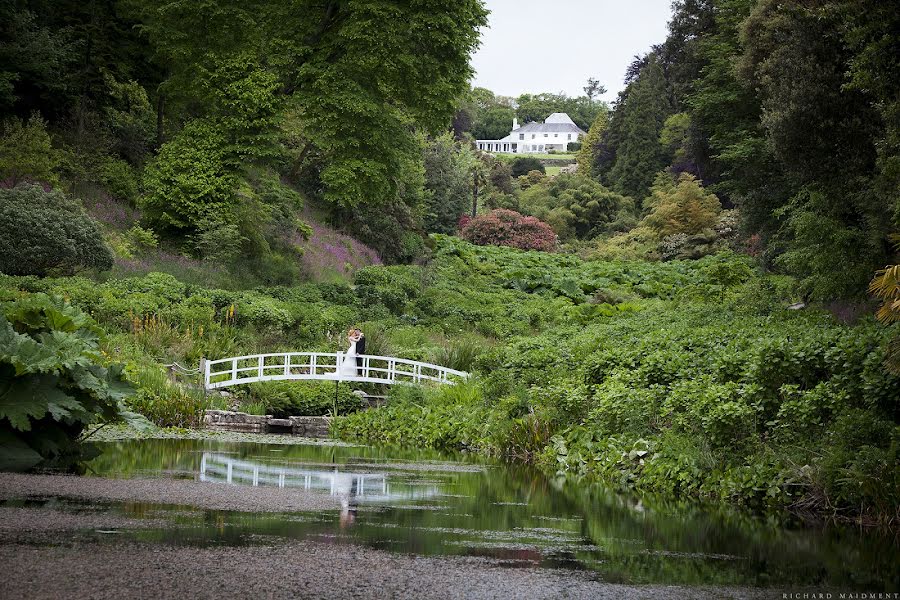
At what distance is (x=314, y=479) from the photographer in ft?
40.6

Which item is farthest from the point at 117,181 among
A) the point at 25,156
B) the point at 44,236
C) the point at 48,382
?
the point at 48,382

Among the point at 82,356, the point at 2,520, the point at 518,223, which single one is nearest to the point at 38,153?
the point at 82,356

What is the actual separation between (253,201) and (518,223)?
3149cm

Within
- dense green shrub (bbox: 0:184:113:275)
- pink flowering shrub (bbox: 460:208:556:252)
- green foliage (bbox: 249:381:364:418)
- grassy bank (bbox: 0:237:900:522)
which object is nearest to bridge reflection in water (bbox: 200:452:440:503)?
grassy bank (bbox: 0:237:900:522)

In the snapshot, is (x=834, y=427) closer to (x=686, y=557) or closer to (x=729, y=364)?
(x=729, y=364)

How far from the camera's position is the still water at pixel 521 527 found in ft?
25.0

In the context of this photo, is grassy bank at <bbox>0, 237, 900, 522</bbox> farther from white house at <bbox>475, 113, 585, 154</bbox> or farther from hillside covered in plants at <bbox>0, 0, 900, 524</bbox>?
white house at <bbox>475, 113, 585, 154</bbox>

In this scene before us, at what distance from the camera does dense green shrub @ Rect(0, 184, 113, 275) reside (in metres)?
24.5

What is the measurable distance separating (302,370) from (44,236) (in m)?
6.75

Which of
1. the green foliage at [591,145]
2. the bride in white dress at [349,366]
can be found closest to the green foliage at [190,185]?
the bride in white dress at [349,366]

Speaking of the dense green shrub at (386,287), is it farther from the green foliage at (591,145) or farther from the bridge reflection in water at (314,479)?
the green foliage at (591,145)

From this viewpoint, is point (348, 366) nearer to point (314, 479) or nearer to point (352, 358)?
point (352, 358)

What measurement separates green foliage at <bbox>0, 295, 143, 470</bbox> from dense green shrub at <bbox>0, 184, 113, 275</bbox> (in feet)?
42.3

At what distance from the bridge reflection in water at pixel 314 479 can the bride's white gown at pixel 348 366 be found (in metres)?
10.4
